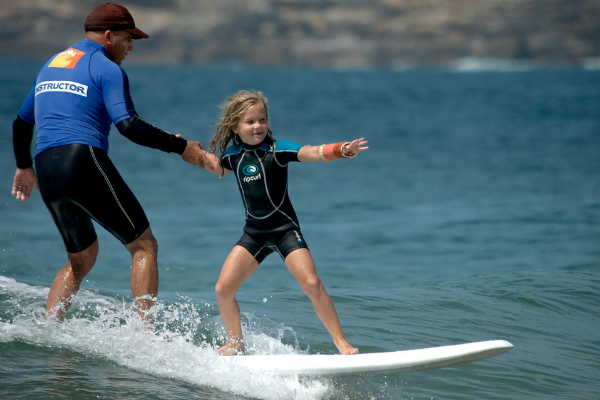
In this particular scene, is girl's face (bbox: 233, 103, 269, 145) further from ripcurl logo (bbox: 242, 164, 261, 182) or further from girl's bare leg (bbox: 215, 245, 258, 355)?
girl's bare leg (bbox: 215, 245, 258, 355)

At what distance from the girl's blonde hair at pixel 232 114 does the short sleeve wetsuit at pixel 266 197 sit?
4.4 inches

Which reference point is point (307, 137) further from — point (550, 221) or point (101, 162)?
point (101, 162)

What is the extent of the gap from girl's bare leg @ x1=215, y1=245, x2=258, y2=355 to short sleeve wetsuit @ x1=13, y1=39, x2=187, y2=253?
729mm

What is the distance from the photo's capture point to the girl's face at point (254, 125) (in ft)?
15.1

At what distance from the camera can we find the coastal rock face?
430 ft

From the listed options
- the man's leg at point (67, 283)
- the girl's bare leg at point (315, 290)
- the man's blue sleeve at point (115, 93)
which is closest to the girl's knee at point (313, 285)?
the girl's bare leg at point (315, 290)

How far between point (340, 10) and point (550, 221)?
13037cm

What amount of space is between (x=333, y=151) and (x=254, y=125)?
0.60 metres

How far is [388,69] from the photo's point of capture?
13862 centimetres

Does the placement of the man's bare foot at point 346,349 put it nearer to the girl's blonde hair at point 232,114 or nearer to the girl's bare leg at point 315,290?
the girl's bare leg at point 315,290

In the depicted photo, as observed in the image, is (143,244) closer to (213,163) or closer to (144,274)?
(144,274)

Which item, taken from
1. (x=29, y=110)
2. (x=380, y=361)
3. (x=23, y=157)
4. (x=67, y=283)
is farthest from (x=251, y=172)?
(x=23, y=157)

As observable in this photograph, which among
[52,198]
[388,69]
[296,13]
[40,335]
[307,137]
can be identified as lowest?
[40,335]

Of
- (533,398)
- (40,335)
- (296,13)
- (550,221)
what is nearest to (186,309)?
(40,335)
